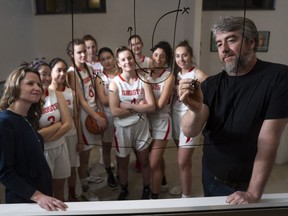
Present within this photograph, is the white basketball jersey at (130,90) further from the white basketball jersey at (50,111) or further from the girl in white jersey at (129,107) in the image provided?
the white basketball jersey at (50,111)

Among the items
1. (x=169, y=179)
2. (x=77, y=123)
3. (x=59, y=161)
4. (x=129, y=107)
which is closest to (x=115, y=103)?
(x=129, y=107)

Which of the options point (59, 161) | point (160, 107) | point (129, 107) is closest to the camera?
point (129, 107)

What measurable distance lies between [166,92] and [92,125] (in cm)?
26

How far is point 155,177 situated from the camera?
3.92 feet

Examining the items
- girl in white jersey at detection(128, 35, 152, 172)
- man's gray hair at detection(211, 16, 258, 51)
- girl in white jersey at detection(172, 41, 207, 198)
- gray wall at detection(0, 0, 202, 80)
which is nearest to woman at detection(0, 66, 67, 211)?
gray wall at detection(0, 0, 202, 80)

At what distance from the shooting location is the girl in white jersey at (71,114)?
0.89 m

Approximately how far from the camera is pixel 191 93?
0.65 meters

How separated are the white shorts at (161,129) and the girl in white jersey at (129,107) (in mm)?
32

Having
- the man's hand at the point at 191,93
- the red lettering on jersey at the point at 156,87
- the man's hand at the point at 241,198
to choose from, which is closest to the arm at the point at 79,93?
the red lettering on jersey at the point at 156,87

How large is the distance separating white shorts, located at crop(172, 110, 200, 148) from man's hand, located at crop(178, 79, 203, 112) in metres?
0.23

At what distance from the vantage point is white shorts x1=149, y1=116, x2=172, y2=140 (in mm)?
969

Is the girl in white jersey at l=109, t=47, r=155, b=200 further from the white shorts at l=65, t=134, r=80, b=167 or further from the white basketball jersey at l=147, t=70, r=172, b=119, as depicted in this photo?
the white shorts at l=65, t=134, r=80, b=167

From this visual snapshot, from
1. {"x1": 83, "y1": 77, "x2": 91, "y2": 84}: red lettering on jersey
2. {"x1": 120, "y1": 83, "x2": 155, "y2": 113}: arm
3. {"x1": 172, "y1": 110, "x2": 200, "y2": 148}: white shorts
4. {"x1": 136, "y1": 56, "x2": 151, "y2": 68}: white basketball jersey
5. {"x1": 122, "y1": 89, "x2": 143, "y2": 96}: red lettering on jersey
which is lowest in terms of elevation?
{"x1": 172, "y1": 110, "x2": 200, "y2": 148}: white shorts

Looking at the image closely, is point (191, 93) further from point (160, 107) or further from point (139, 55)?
point (160, 107)
